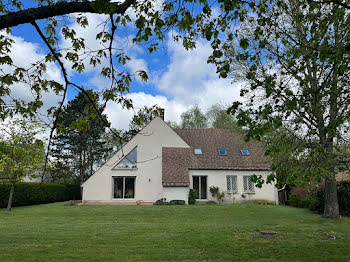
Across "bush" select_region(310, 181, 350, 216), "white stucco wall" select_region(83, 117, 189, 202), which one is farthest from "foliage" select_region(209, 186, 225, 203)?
"bush" select_region(310, 181, 350, 216)

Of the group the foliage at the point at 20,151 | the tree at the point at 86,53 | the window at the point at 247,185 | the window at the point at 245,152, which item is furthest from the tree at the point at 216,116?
the tree at the point at 86,53

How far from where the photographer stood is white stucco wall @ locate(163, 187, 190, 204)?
20.9m

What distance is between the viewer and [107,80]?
19.2 ft

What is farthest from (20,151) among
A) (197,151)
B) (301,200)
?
(301,200)

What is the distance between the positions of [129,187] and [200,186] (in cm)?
586

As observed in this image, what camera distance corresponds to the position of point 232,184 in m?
22.8

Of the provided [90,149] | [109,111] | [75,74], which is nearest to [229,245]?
[109,111]

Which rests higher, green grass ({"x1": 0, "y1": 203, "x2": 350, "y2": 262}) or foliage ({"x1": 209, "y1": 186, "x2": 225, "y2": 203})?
foliage ({"x1": 209, "y1": 186, "x2": 225, "y2": 203})

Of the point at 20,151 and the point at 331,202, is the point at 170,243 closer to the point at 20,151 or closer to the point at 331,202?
the point at 20,151

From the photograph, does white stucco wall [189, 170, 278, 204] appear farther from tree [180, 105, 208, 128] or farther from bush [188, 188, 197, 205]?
tree [180, 105, 208, 128]

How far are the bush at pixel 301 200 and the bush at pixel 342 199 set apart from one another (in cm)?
142

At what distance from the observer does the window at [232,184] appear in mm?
22641

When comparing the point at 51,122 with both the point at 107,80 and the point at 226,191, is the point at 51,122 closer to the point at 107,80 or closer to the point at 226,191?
the point at 107,80

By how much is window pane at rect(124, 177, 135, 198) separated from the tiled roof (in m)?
3.01
